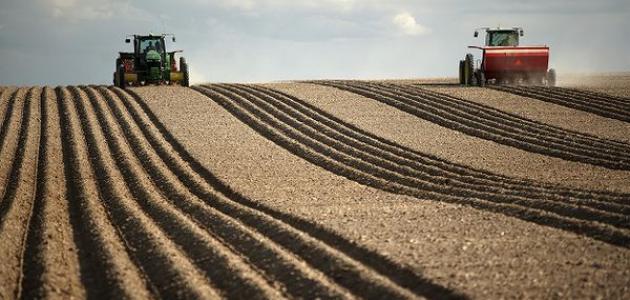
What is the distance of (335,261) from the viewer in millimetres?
8820

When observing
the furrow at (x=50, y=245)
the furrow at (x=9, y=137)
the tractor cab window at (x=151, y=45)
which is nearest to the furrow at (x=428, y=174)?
the furrow at (x=50, y=245)

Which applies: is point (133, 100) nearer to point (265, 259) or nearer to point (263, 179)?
point (263, 179)

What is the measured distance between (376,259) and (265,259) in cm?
116

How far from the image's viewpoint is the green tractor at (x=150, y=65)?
3089 cm

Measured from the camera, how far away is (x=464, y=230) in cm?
1040

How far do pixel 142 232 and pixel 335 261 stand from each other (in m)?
3.18

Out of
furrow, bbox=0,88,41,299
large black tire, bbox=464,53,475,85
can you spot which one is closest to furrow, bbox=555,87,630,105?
large black tire, bbox=464,53,475,85

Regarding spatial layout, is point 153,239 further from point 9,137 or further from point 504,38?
point 504,38

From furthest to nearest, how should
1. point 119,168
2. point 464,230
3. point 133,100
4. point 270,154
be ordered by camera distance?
point 133,100, point 270,154, point 119,168, point 464,230

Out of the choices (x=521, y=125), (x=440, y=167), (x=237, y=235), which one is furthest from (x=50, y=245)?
(x=521, y=125)

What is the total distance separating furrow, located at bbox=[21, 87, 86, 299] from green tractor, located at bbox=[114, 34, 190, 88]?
44.6ft

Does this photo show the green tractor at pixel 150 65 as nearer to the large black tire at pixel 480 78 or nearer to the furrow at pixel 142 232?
the large black tire at pixel 480 78

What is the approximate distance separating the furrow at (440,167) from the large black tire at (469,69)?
30.2ft

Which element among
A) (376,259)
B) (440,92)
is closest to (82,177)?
(376,259)
